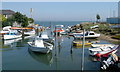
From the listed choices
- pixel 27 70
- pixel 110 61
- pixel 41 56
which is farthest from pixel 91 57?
pixel 27 70

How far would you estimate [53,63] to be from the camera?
1744 centimetres

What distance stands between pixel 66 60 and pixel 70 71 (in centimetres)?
365

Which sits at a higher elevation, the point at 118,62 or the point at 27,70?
the point at 118,62

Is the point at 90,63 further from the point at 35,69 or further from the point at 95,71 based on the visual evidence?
the point at 35,69

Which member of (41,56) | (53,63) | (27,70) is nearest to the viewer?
(27,70)

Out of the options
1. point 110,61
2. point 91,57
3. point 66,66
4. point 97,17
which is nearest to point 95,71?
point 110,61

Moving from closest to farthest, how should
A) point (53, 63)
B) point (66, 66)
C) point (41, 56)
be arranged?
point (66, 66) < point (53, 63) < point (41, 56)

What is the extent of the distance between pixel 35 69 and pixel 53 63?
259 centimetres

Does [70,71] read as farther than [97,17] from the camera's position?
No

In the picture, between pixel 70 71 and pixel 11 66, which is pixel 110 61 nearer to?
pixel 70 71

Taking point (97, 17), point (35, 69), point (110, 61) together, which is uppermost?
point (97, 17)

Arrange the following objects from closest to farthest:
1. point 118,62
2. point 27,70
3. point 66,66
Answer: point 118,62, point 27,70, point 66,66

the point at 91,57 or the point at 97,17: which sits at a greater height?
the point at 97,17

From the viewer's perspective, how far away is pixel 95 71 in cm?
1445
